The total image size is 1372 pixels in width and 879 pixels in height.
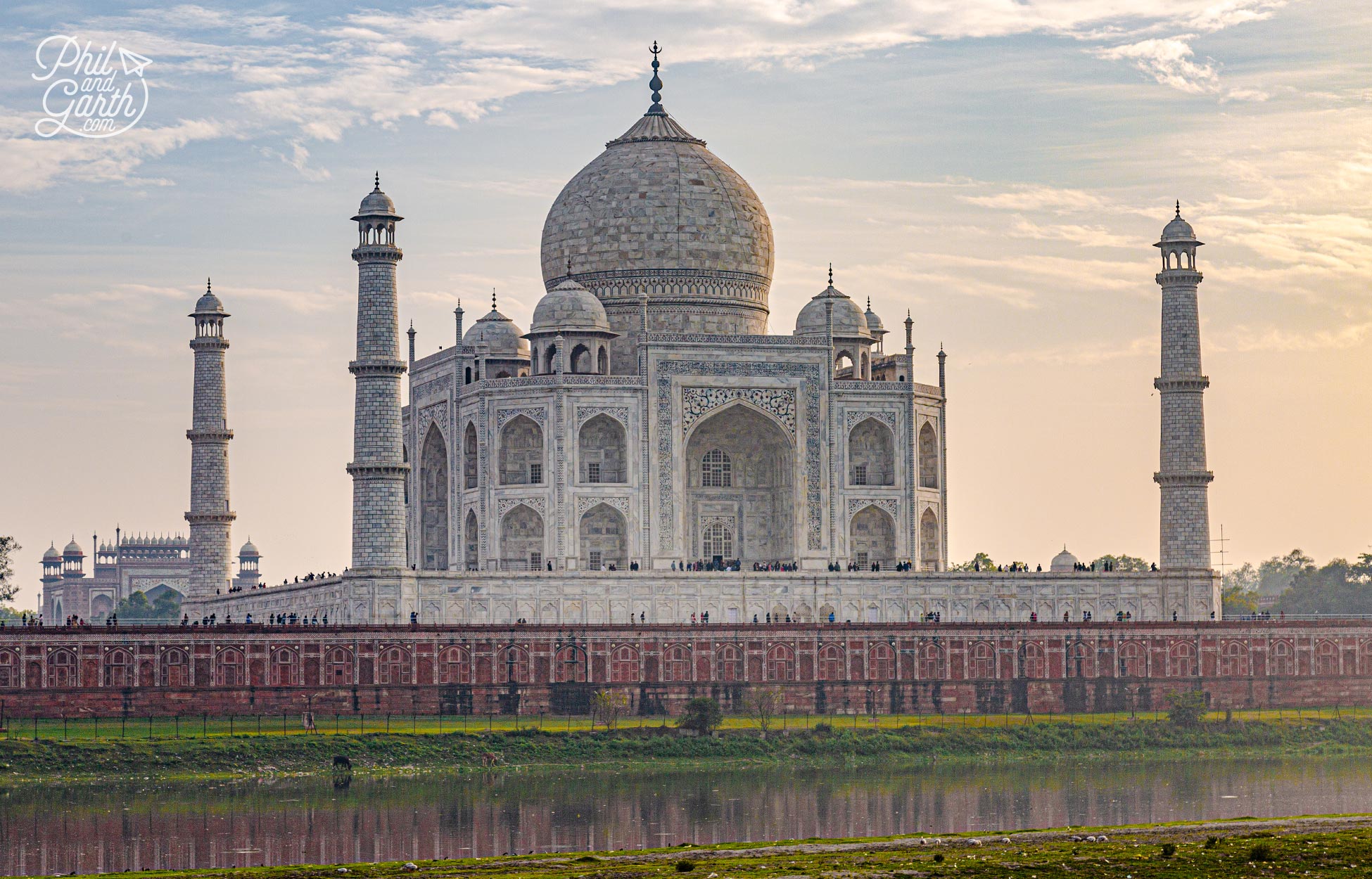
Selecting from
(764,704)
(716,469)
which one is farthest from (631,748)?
(716,469)

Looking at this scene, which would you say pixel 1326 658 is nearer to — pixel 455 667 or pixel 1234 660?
pixel 1234 660

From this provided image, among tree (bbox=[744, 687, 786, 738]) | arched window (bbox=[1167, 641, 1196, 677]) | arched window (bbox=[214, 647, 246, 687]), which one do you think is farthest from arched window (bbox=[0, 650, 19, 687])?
arched window (bbox=[1167, 641, 1196, 677])

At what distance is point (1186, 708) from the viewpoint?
50.3 metres

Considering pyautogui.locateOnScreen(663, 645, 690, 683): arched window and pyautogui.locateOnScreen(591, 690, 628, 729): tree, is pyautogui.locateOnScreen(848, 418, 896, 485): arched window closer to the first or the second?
pyautogui.locateOnScreen(663, 645, 690, 683): arched window

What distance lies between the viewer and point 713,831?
34.5 m

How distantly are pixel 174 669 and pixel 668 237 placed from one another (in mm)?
19574

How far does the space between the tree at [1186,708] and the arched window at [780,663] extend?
8.09 meters

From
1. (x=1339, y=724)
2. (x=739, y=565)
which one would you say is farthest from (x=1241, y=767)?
(x=739, y=565)

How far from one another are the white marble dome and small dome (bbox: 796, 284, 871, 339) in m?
1.90

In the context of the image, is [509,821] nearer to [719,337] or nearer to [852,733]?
[852,733]

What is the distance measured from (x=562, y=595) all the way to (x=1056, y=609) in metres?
11.5

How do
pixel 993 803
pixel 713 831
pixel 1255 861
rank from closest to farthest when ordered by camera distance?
pixel 1255 861 < pixel 713 831 < pixel 993 803

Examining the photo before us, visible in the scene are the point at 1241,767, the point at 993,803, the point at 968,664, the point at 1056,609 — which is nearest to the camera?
the point at 993,803

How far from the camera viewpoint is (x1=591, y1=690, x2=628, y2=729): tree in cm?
4694
